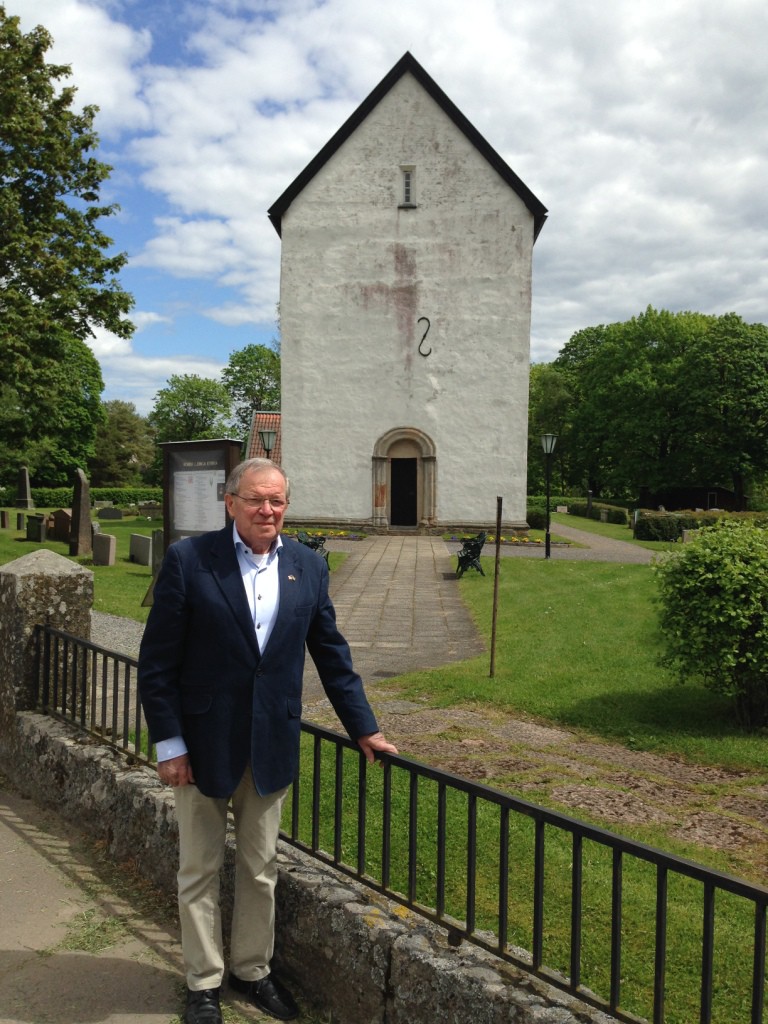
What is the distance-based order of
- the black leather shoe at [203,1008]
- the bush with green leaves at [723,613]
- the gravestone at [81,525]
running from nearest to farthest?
1. the black leather shoe at [203,1008]
2. the bush with green leaves at [723,613]
3. the gravestone at [81,525]

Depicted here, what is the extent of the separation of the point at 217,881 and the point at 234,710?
0.70 meters

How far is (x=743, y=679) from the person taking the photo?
22.3 ft

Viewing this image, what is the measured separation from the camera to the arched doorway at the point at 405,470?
88.9 ft

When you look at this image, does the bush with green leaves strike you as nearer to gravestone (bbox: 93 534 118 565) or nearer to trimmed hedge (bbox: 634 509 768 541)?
gravestone (bbox: 93 534 118 565)

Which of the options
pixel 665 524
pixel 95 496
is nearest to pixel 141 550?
pixel 665 524

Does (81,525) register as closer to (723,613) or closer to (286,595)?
(723,613)

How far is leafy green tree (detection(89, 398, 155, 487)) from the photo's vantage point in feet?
222

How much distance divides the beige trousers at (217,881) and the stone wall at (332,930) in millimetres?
200

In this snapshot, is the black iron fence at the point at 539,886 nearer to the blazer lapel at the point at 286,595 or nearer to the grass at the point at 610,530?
the blazer lapel at the point at 286,595

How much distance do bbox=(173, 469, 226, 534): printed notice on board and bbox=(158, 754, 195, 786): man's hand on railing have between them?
570cm

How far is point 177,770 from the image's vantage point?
9.75 ft

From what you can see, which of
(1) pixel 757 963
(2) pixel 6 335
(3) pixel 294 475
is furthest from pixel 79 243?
(1) pixel 757 963

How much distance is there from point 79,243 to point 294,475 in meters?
9.98

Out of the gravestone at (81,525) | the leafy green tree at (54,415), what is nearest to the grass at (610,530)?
the gravestone at (81,525)
